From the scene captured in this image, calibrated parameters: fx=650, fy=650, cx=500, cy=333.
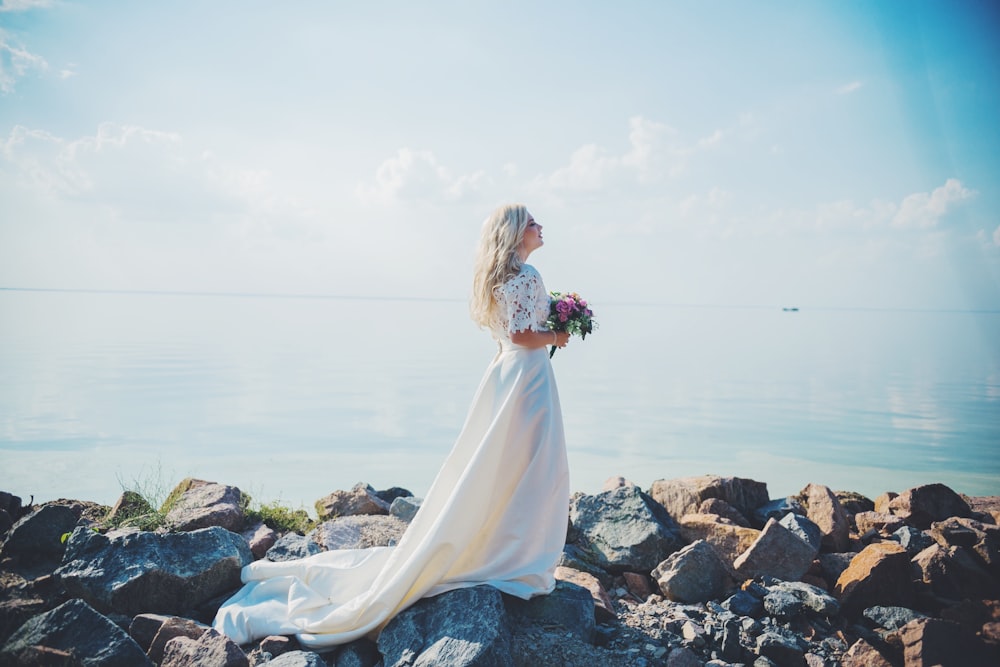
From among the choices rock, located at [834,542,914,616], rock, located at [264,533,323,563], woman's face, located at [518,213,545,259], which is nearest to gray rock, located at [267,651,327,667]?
rock, located at [264,533,323,563]

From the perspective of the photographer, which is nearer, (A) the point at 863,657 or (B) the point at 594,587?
(A) the point at 863,657

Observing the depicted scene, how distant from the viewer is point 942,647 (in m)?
4.16

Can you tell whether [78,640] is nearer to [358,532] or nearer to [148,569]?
[148,569]

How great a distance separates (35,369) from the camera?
19.7 m

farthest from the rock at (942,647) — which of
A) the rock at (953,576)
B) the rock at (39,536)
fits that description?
the rock at (39,536)

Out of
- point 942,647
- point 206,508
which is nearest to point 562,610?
point 942,647

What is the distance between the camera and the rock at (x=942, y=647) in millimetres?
4074

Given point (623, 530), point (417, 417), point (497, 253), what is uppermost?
point (497, 253)

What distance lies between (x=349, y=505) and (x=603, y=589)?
3218 millimetres

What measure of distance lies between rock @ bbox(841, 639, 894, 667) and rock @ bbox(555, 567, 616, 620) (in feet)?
5.29

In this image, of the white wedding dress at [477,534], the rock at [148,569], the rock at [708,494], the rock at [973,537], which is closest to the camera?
the white wedding dress at [477,534]

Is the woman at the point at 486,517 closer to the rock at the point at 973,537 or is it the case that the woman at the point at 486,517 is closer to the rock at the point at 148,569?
the rock at the point at 148,569

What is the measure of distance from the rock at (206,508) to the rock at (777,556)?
15.6 ft

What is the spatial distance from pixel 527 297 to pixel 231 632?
3.19m
